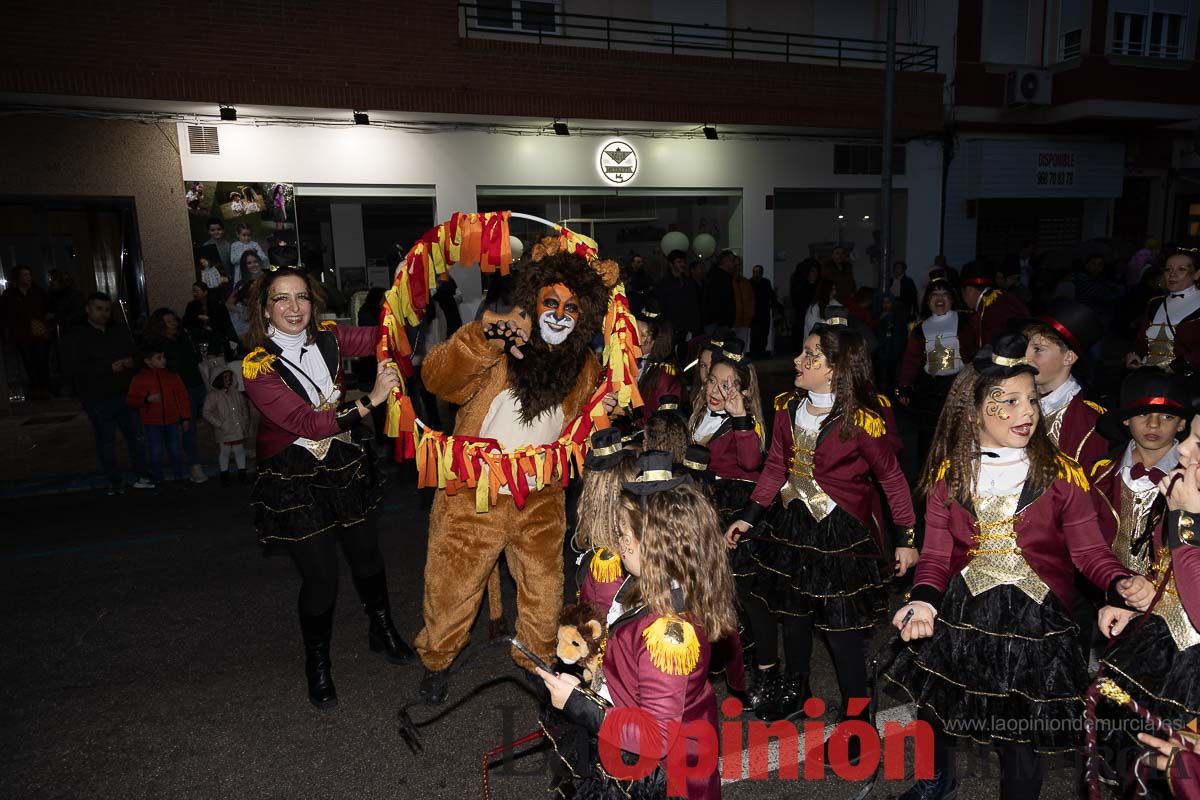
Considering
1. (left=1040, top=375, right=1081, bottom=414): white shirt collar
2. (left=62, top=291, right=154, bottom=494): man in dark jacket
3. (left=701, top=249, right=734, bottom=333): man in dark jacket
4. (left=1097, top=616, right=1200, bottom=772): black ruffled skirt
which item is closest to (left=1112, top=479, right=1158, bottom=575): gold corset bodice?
(left=1040, top=375, right=1081, bottom=414): white shirt collar

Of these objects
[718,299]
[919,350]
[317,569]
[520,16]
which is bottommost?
[317,569]

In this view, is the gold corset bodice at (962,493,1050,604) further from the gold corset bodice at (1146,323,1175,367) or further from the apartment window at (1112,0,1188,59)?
the apartment window at (1112,0,1188,59)

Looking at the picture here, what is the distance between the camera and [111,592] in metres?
5.67

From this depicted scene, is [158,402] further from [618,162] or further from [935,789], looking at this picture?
[618,162]

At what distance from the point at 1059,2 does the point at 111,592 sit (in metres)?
20.4

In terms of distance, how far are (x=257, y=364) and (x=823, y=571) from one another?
9.12 ft

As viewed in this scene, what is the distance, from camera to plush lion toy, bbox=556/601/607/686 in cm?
259

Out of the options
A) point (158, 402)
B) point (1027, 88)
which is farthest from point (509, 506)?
point (1027, 88)

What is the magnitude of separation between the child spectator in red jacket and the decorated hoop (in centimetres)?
522

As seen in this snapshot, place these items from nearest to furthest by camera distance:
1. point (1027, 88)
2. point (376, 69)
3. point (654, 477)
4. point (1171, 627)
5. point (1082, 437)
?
point (654, 477)
point (1171, 627)
point (1082, 437)
point (376, 69)
point (1027, 88)

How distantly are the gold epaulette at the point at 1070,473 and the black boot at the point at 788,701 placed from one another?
5.36ft

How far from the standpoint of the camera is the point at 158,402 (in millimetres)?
8156

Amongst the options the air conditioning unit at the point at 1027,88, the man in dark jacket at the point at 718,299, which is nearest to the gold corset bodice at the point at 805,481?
the man in dark jacket at the point at 718,299

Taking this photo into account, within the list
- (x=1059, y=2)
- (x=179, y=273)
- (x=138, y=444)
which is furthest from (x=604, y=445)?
(x=1059, y=2)
